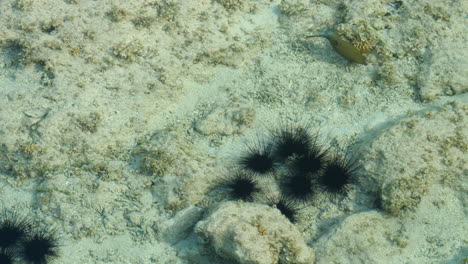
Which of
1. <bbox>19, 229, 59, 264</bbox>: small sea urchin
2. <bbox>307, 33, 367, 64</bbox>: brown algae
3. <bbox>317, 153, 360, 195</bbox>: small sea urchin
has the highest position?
<bbox>307, 33, 367, 64</bbox>: brown algae

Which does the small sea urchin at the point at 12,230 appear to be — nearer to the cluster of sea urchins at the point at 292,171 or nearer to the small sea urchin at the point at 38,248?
the small sea urchin at the point at 38,248

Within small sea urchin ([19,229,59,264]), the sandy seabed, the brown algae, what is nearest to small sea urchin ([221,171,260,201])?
the sandy seabed

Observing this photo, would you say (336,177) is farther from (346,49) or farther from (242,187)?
(346,49)

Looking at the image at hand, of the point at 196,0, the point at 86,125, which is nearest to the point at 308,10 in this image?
the point at 196,0

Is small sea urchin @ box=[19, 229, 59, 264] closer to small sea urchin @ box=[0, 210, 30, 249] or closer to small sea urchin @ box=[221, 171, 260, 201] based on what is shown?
small sea urchin @ box=[0, 210, 30, 249]

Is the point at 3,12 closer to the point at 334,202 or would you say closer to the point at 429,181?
the point at 334,202

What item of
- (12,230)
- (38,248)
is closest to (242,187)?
(38,248)
